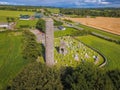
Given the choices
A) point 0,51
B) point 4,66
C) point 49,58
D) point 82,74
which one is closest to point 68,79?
point 82,74

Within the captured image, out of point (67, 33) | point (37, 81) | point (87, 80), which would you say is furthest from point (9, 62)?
point (67, 33)

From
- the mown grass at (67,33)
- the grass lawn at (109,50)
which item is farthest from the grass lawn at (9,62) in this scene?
the mown grass at (67,33)

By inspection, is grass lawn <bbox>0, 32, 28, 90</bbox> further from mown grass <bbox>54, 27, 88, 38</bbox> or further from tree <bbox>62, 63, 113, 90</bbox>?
mown grass <bbox>54, 27, 88, 38</bbox>

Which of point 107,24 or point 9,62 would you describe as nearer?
point 9,62

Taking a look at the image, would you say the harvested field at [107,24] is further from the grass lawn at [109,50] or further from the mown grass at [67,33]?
the grass lawn at [109,50]

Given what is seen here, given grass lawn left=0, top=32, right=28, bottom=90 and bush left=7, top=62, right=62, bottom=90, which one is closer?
bush left=7, top=62, right=62, bottom=90

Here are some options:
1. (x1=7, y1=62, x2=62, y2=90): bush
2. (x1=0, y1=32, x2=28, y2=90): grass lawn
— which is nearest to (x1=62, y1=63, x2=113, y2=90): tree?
(x1=7, y1=62, x2=62, y2=90): bush

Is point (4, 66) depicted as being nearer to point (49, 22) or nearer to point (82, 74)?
point (49, 22)

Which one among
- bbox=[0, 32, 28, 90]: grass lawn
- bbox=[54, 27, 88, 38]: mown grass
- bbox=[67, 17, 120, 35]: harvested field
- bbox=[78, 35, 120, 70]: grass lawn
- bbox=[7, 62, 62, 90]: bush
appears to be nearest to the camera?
bbox=[7, 62, 62, 90]: bush

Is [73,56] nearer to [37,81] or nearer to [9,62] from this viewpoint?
[9,62]
